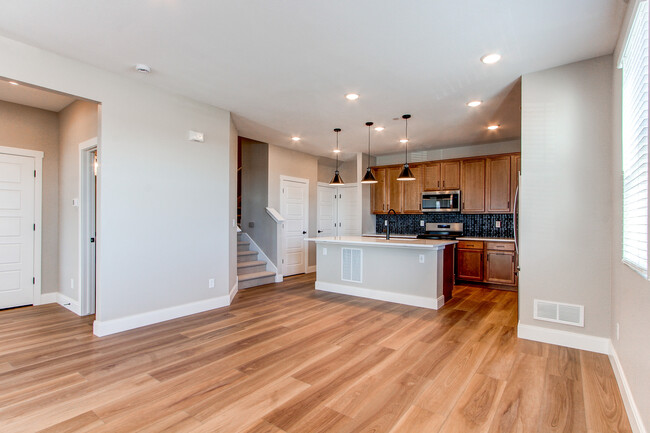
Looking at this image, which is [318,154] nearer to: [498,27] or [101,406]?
[498,27]

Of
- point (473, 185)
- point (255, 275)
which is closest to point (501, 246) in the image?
point (473, 185)

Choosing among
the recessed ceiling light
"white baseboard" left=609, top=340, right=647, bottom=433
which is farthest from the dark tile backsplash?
the recessed ceiling light

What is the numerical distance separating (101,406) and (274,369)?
1.15 metres

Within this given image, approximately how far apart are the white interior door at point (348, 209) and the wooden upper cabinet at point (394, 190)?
0.82 metres

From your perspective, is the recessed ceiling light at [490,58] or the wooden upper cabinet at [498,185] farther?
the wooden upper cabinet at [498,185]

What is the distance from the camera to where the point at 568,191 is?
307cm

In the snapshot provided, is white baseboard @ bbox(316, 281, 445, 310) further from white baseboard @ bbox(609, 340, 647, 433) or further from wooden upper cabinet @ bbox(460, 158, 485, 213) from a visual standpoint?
wooden upper cabinet @ bbox(460, 158, 485, 213)

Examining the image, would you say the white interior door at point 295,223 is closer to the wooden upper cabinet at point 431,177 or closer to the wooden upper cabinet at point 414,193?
the wooden upper cabinet at point 414,193

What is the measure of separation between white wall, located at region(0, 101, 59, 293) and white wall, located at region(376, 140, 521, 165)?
6.04 metres

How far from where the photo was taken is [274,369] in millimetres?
2617

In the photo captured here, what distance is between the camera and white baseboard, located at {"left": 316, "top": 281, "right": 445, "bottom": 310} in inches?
174

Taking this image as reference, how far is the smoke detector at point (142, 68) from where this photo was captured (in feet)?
10.4

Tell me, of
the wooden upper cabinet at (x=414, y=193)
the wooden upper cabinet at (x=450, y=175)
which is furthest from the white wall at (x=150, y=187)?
the wooden upper cabinet at (x=450, y=175)

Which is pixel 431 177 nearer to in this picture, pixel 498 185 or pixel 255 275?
pixel 498 185
